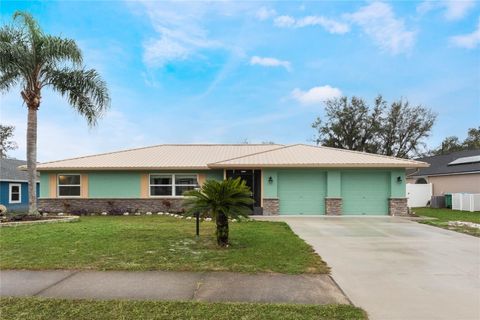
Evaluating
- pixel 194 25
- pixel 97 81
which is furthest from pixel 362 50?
pixel 97 81

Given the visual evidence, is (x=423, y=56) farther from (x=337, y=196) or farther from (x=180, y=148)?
(x=180, y=148)

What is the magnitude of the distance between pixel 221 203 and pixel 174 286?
3101 millimetres

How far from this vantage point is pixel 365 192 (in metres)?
16.6

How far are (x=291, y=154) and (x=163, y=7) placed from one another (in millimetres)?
9804

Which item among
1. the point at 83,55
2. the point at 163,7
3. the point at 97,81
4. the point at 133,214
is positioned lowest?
the point at 133,214

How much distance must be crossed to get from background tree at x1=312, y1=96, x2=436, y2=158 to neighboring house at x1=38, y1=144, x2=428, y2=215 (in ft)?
68.7

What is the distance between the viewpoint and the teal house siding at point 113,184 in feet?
58.4

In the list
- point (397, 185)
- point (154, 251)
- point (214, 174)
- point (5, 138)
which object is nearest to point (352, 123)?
point (397, 185)

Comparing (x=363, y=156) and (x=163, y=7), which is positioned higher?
(x=163, y=7)

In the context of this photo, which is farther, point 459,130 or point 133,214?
point 459,130

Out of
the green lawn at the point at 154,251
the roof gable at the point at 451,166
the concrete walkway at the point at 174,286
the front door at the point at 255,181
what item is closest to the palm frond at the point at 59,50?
the green lawn at the point at 154,251

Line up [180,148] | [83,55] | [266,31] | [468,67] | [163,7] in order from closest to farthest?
[163,7] < [83,55] < [266,31] < [468,67] < [180,148]

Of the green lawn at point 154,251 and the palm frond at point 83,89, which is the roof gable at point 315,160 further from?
the green lawn at point 154,251

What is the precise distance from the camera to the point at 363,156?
17562 millimetres
